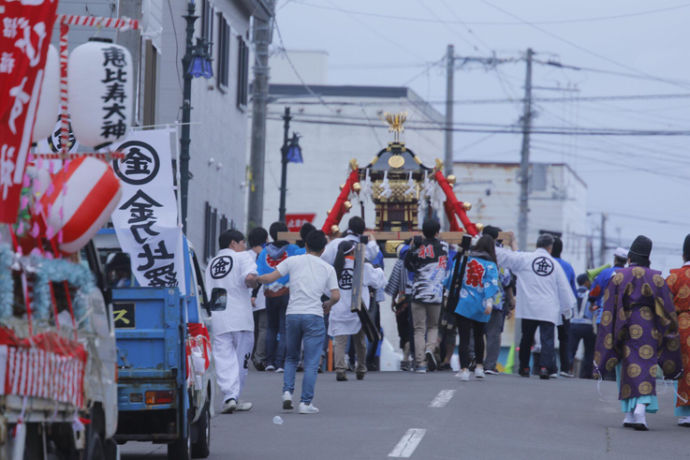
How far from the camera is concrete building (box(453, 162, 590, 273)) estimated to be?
300ft

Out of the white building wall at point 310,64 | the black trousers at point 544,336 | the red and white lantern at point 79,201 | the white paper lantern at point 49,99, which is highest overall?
the white building wall at point 310,64

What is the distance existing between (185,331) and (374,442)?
2534mm

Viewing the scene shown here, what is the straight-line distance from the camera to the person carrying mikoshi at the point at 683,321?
14.5 m

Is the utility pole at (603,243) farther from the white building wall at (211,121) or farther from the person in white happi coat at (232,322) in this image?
the person in white happi coat at (232,322)

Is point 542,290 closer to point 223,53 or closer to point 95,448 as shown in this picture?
point 95,448

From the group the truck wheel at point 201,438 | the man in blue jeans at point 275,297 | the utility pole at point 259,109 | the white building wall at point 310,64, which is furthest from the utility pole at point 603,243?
the truck wheel at point 201,438

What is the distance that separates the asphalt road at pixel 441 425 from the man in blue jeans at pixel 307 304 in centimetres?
58

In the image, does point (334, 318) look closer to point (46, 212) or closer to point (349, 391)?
point (349, 391)

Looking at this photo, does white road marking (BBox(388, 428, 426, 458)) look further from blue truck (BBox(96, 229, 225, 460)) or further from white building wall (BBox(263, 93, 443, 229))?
white building wall (BBox(263, 93, 443, 229))

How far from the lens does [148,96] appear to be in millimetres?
27781

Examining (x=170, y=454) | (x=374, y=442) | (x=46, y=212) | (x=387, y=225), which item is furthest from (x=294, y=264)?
(x=387, y=225)

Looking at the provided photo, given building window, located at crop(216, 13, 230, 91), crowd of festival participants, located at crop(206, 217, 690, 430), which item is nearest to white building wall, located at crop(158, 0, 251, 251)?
building window, located at crop(216, 13, 230, 91)

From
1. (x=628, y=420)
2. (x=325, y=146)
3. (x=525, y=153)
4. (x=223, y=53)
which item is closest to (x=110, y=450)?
(x=628, y=420)

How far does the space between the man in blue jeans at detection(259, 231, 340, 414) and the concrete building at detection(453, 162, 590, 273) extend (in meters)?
73.4
